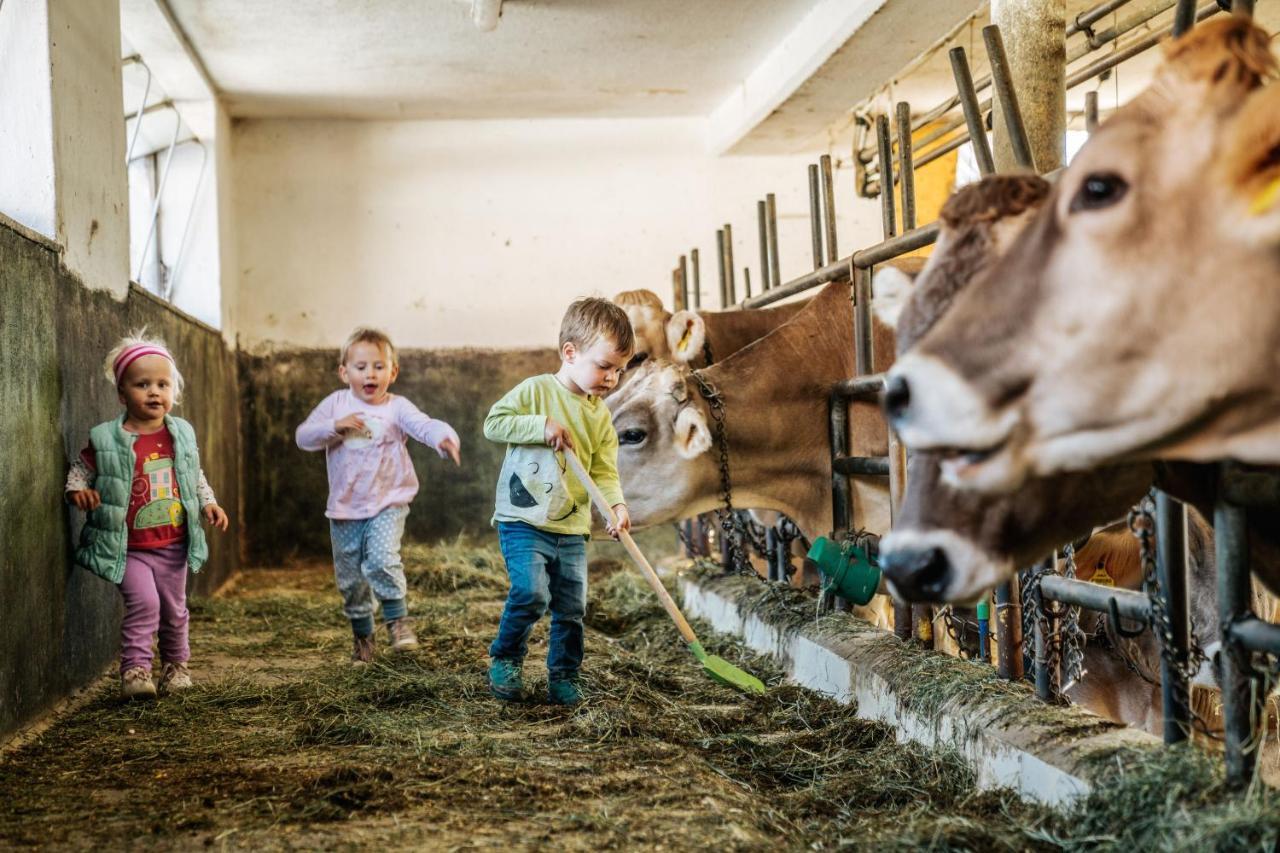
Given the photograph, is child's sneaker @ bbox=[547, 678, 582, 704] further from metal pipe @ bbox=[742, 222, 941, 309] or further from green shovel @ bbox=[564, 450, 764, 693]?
metal pipe @ bbox=[742, 222, 941, 309]

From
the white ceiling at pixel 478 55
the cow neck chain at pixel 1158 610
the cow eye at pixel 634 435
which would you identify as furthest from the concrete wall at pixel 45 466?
the white ceiling at pixel 478 55

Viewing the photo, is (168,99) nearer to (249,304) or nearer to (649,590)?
(249,304)

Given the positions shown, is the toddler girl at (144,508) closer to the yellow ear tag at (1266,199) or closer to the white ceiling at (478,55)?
the yellow ear tag at (1266,199)

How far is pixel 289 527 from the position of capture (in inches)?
323

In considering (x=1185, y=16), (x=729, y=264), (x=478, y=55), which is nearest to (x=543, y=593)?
(x=1185, y=16)

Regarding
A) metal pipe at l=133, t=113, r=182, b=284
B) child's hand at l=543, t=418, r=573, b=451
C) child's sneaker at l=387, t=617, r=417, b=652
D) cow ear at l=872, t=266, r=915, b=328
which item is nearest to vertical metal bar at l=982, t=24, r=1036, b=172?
cow ear at l=872, t=266, r=915, b=328

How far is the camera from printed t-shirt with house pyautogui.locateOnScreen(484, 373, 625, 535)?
3.36m

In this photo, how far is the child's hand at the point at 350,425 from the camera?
4.29 metres

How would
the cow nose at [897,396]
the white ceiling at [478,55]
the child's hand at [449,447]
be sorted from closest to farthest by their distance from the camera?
the cow nose at [897,396]
the child's hand at [449,447]
the white ceiling at [478,55]

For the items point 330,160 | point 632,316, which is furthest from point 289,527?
point 632,316

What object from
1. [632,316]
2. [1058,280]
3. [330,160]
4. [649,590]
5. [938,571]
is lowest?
[649,590]

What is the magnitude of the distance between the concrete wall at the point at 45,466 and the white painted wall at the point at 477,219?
413 cm

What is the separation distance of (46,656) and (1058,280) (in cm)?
298

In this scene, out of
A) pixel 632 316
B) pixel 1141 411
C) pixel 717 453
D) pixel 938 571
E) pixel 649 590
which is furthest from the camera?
pixel 649 590
